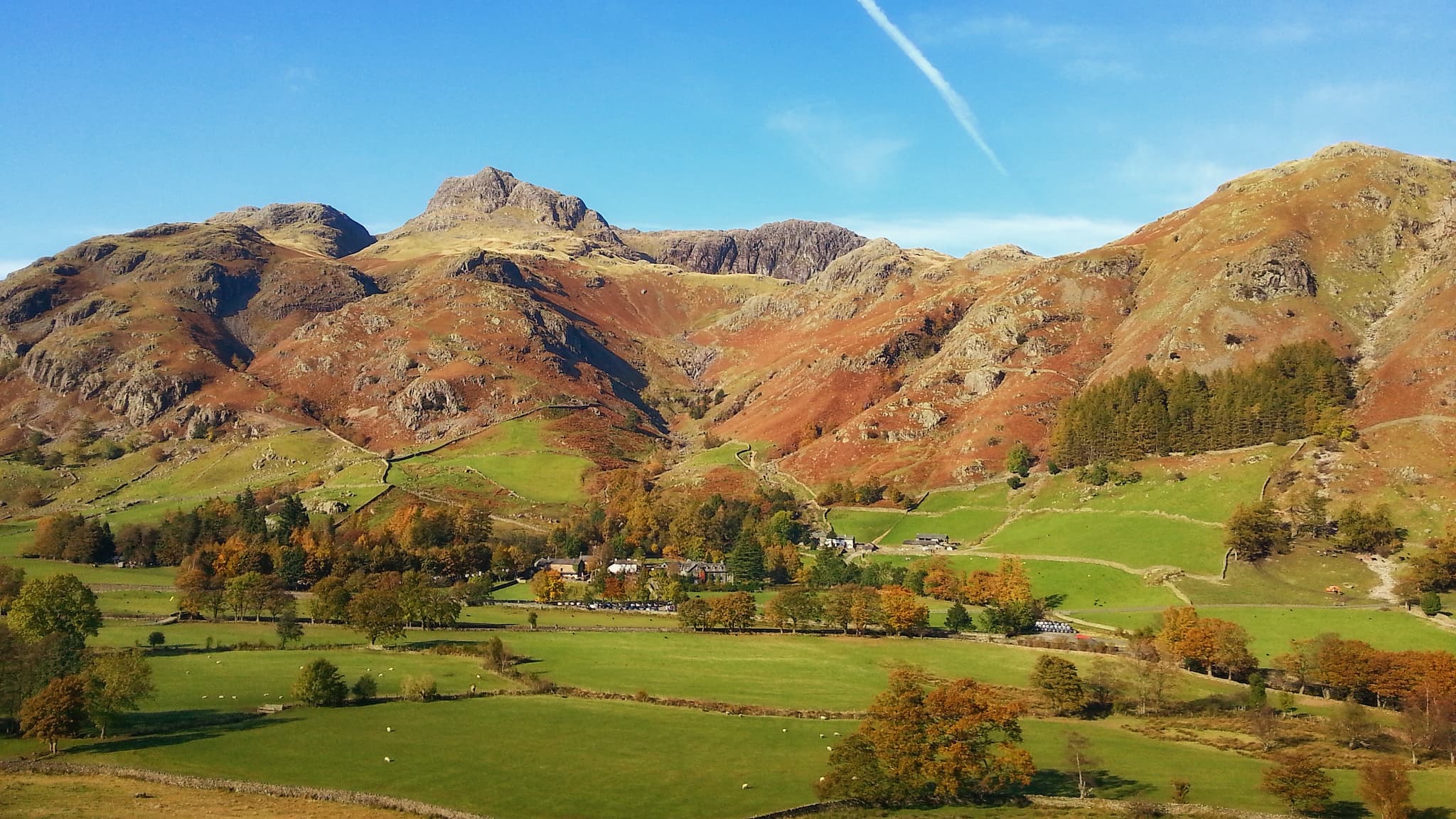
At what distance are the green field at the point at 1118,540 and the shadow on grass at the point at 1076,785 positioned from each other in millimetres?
71608

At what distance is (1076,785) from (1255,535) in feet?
262

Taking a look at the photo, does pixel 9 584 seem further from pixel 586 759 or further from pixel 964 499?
pixel 964 499

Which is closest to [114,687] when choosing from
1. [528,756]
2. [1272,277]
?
[528,756]

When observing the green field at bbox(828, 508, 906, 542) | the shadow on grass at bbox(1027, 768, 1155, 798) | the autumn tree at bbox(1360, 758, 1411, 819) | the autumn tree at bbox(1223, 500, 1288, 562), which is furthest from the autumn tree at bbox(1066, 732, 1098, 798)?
the green field at bbox(828, 508, 906, 542)

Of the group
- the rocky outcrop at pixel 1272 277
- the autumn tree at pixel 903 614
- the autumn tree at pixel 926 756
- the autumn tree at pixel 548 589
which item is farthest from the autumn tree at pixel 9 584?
the rocky outcrop at pixel 1272 277

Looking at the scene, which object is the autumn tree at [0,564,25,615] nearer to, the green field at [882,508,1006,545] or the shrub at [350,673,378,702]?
the shrub at [350,673,378,702]

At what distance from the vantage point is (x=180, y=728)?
72.6 meters

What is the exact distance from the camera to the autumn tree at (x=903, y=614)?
11769 cm

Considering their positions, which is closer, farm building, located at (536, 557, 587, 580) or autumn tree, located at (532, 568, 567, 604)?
autumn tree, located at (532, 568, 567, 604)

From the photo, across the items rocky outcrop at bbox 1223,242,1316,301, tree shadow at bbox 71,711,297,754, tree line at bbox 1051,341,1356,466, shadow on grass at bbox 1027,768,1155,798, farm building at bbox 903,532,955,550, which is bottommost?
shadow on grass at bbox 1027,768,1155,798

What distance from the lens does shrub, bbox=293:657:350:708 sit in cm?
8081

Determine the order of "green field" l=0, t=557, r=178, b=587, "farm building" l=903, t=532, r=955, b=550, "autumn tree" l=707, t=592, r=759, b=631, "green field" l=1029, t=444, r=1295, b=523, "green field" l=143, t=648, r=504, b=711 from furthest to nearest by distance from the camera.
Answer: "farm building" l=903, t=532, r=955, b=550 < "green field" l=1029, t=444, r=1295, b=523 < "green field" l=0, t=557, r=178, b=587 < "autumn tree" l=707, t=592, r=759, b=631 < "green field" l=143, t=648, r=504, b=711

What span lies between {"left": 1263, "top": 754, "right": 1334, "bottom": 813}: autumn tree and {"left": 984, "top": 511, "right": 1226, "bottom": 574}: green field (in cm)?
7151

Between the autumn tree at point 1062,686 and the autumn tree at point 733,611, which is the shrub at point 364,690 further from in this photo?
the autumn tree at point 1062,686
